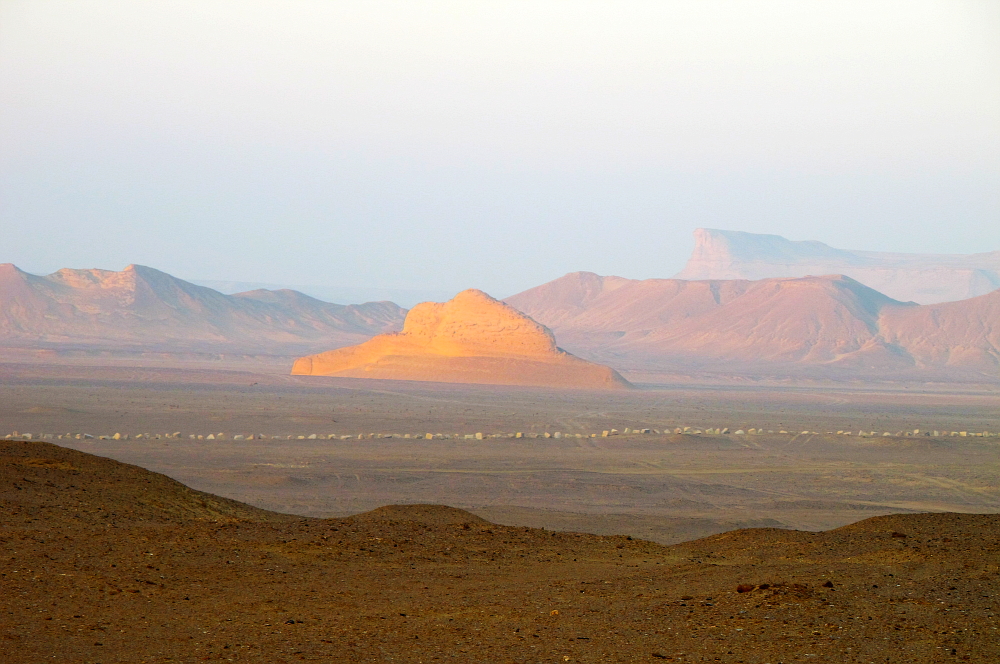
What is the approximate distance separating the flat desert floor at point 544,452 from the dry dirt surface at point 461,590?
313 inches

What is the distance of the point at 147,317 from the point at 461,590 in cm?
15300

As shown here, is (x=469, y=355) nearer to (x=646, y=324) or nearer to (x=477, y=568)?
(x=477, y=568)

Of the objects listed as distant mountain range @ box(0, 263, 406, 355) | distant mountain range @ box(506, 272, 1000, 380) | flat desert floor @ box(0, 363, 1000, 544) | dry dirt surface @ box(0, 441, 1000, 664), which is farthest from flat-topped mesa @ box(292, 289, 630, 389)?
dry dirt surface @ box(0, 441, 1000, 664)

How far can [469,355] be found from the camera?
82.4m

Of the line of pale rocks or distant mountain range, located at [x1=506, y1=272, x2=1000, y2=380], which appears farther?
distant mountain range, located at [x1=506, y1=272, x2=1000, y2=380]

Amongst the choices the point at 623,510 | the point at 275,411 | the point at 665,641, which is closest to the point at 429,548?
the point at 665,641

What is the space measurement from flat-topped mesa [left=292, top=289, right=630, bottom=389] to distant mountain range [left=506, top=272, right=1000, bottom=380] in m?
32.8

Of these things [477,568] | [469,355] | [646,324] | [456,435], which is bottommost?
[456,435]

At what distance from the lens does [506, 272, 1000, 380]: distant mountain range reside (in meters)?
123

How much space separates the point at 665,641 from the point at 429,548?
4963mm

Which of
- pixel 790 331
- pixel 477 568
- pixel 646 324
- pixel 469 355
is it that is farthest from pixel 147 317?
pixel 477 568

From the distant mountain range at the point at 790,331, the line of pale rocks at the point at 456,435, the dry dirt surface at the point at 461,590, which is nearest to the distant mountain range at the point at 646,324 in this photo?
the distant mountain range at the point at 790,331

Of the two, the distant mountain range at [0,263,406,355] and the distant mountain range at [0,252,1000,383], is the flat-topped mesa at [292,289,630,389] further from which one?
the distant mountain range at [0,263,406,355]

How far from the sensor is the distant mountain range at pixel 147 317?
14262cm
